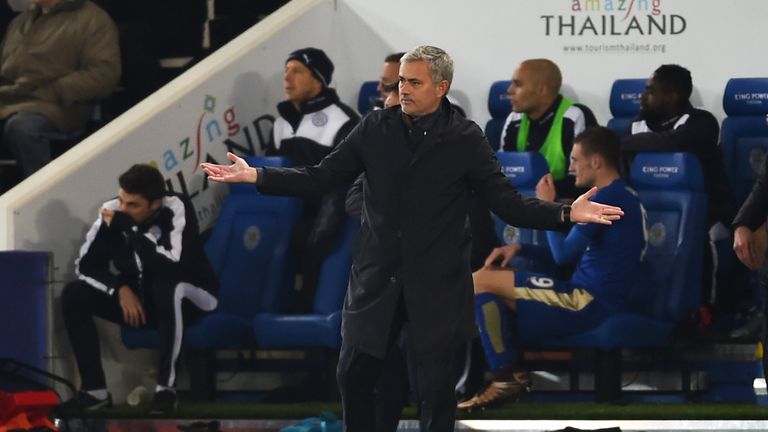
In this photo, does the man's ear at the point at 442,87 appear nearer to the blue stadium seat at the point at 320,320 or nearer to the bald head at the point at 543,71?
the blue stadium seat at the point at 320,320

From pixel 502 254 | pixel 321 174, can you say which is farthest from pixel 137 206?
pixel 321 174

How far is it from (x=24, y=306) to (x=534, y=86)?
2.73 meters

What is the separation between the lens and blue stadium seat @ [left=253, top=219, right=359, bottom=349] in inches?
313

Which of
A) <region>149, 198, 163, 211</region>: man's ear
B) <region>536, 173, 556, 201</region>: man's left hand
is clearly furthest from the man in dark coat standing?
<region>149, 198, 163, 211</region>: man's ear

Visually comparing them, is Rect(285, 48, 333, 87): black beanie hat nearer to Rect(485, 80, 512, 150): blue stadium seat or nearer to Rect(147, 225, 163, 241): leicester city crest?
Rect(485, 80, 512, 150): blue stadium seat

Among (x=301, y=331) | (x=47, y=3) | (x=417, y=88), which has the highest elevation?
(x=47, y=3)

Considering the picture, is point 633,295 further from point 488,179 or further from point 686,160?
point 488,179

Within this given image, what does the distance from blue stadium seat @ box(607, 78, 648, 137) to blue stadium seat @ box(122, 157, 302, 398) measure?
177 centimetres

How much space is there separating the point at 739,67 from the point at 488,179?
3940mm

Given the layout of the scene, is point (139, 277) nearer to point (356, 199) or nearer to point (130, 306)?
point (130, 306)

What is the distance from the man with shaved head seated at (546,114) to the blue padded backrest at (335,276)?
3.37ft

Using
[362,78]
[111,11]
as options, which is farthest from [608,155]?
[111,11]

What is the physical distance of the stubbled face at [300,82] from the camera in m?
8.77

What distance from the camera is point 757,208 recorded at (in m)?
5.92
